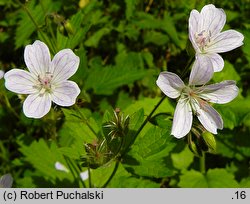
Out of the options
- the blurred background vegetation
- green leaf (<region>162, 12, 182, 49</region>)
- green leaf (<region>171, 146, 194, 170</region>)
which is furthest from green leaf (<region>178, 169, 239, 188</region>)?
green leaf (<region>162, 12, 182, 49</region>)

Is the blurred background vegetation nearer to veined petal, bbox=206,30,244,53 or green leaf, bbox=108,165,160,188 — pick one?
green leaf, bbox=108,165,160,188

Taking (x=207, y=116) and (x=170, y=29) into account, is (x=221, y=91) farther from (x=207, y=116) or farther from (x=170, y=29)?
(x=170, y=29)

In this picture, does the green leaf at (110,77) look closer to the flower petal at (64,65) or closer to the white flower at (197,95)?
the flower petal at (64,65)

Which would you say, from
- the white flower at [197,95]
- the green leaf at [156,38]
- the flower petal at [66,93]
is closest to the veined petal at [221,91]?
the white flower at [197,95]

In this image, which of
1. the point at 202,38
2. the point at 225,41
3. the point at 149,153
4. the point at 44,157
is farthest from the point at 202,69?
the point at 44,157
